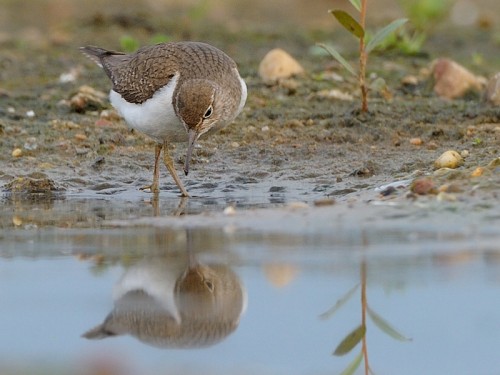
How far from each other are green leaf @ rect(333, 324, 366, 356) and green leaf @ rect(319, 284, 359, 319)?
20cm

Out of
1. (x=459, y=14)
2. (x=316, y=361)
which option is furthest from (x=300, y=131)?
(x=459, y=14)

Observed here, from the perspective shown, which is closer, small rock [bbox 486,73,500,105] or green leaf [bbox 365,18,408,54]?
green leaf [bbox 365,18,408,54]

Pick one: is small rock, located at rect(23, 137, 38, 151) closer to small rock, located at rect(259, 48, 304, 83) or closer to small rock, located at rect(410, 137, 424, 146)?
small rock, located at rect(259, 48, 304, 83)

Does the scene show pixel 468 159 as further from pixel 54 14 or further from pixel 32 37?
pixel 54 14

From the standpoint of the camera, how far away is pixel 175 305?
4676 millimetres

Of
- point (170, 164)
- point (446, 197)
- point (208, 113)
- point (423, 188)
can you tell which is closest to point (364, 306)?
point (446, 197)

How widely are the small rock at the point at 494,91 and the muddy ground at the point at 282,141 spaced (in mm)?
76

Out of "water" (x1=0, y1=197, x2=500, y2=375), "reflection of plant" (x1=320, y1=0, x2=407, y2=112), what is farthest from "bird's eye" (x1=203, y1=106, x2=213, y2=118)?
"reflection of plant" (x1=320, y1=0, x2=407, y2=112)

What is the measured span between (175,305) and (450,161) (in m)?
3.83

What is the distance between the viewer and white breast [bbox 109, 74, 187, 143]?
8281mm

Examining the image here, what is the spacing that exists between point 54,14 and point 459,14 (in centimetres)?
624

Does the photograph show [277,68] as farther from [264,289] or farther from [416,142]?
[264,289]

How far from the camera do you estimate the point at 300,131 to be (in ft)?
32.0

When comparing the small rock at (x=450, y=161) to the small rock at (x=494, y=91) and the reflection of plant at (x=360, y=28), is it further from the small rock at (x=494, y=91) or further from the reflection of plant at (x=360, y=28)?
the small rock at (x=494, y=91)
